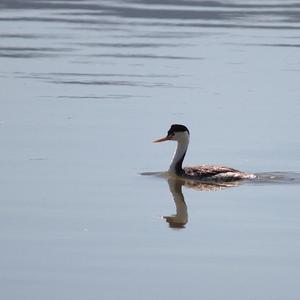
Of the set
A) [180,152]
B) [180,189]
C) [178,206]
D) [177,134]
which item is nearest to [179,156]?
[180,152]

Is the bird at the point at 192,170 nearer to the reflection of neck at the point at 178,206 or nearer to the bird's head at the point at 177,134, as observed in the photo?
the bird's head at the point at 177,134

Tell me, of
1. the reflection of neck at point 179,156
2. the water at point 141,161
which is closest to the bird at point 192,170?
the reflection of neck at point 179,156

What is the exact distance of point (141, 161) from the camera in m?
16.4

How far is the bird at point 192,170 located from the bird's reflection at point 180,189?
0.07 meters

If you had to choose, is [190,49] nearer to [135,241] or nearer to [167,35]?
[167,35]

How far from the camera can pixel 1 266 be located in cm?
1091

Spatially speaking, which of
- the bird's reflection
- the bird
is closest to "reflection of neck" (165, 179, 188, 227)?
the bird's reflection

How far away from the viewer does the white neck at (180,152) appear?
16.1m

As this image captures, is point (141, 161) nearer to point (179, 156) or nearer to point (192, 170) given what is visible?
point (179, 156)

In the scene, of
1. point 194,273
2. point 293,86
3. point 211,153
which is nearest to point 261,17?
point 293,86

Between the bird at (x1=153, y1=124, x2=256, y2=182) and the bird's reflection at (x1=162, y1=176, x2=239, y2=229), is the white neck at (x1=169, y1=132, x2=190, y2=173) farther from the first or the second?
the bird's reflection at (x1=162, y1=176, x2=239, y2=229)

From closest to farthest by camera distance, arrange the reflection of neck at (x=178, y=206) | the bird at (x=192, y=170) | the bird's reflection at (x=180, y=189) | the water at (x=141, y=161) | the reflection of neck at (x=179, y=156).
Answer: the water at (x=141, y=161) → the reflection of neck at (x=178, y=206) → the bird's reflection at (x=180, y=189) → the bird at (x=192, y=170) → the reflection of neck at (x=179, y=156)

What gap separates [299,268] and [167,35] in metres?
22.5

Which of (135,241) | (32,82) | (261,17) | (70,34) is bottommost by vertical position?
(135,241)
